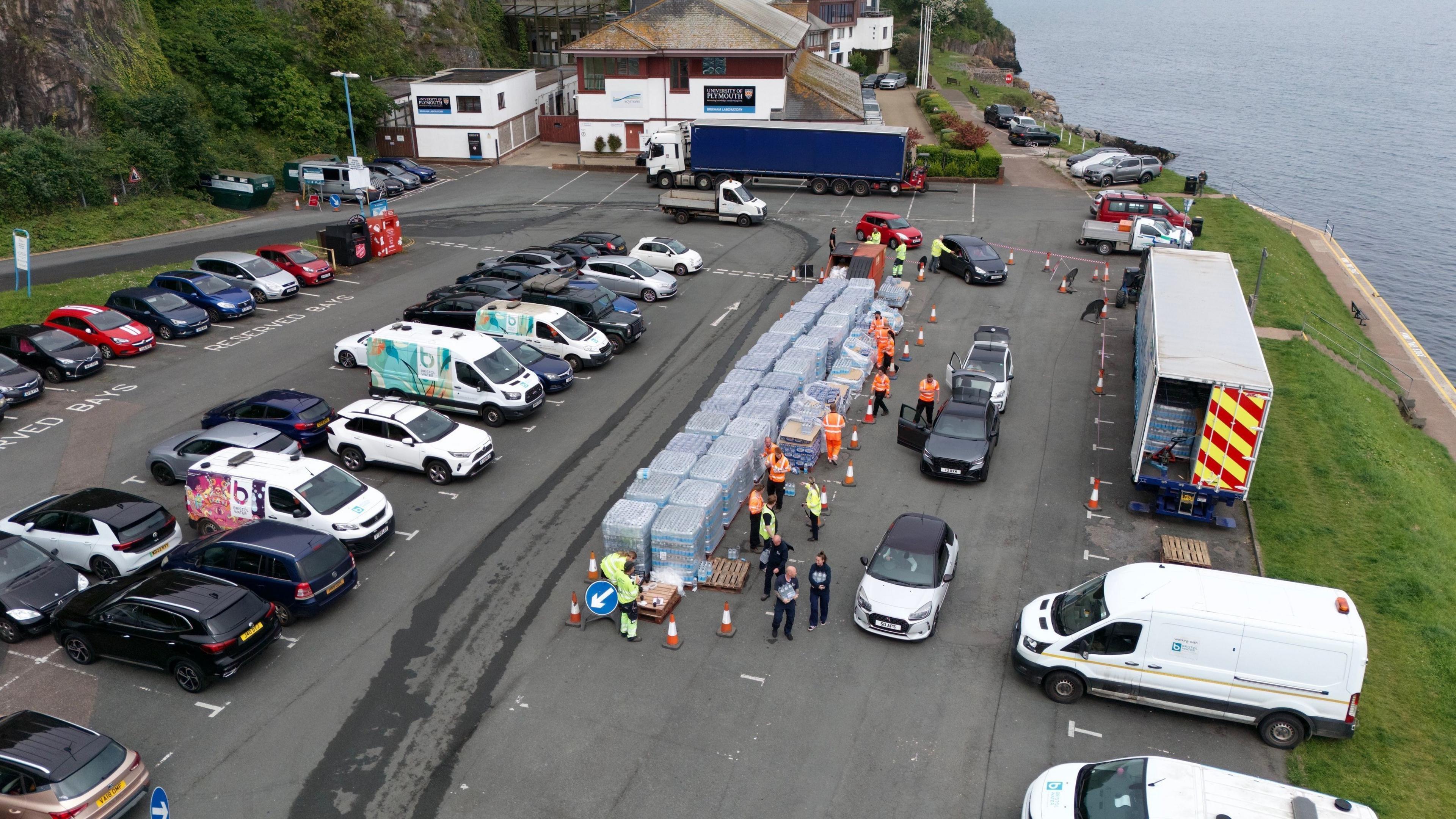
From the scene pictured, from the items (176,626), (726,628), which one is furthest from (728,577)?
(176,626)

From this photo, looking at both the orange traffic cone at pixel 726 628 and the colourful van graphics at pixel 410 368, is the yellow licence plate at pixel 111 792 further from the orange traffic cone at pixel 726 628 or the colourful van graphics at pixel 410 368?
the colourful van graphics at pixel 410 368

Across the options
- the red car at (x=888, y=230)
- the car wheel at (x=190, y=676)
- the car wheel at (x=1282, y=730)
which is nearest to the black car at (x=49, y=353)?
the car wheel at (x=190, y=676)

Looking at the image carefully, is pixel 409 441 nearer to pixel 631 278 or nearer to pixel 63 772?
pixel 63 772

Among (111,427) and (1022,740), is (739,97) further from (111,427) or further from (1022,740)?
(1022,740)

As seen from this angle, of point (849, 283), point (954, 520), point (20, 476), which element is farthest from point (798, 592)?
point (20, 476)

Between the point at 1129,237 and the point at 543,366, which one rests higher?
the point at 1129,237

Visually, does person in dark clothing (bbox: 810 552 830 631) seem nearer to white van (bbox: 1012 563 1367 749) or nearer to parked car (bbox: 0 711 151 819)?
white van (bbox: 1012 563 1367 749)

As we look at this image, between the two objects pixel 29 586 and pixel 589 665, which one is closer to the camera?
pixel 589 665
